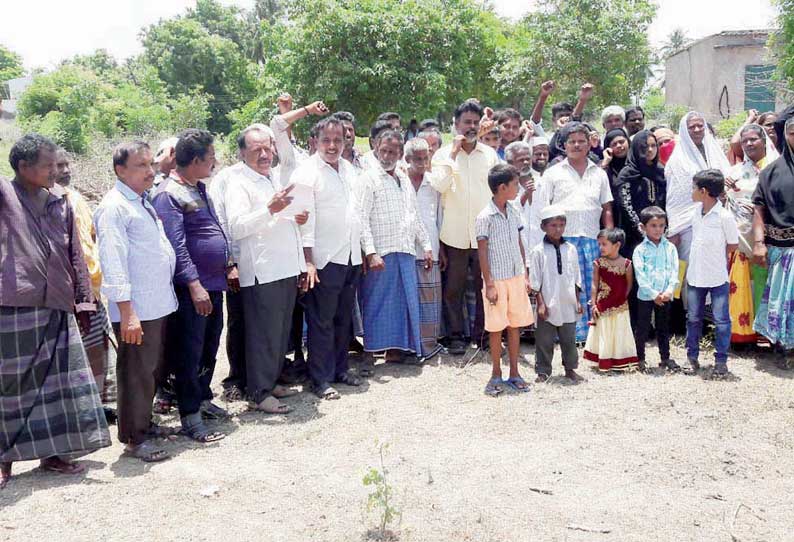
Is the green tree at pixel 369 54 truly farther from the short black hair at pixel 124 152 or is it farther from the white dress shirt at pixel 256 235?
the short black hair at pixel 124 152

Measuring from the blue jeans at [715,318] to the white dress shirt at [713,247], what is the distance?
0.26 feet

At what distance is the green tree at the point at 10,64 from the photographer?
50.3 m

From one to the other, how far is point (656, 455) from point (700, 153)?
10.4 ft

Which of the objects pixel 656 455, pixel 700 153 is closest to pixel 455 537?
pixel 656 455

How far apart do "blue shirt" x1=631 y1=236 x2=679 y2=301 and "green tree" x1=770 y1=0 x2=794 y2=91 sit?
14.1 metres

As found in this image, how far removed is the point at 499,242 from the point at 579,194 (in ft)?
3.81

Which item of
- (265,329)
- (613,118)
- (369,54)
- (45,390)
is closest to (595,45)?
(369,54)

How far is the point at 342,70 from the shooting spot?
14969 mm

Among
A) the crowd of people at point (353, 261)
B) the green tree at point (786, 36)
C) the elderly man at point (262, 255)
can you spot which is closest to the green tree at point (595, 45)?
the green tree at point (786, 36)

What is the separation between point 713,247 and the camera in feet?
17.3

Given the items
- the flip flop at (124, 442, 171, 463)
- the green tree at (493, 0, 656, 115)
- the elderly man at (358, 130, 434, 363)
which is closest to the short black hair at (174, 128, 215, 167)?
the elderly man at (358, 130, 434, 363)

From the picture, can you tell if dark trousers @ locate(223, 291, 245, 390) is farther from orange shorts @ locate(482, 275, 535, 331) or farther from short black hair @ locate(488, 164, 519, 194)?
short black hair @ locate(488, 164, 519, 194)

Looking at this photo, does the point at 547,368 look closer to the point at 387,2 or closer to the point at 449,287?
the point at 449,287

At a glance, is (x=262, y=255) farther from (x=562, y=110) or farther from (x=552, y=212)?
(x=562, y=110)
